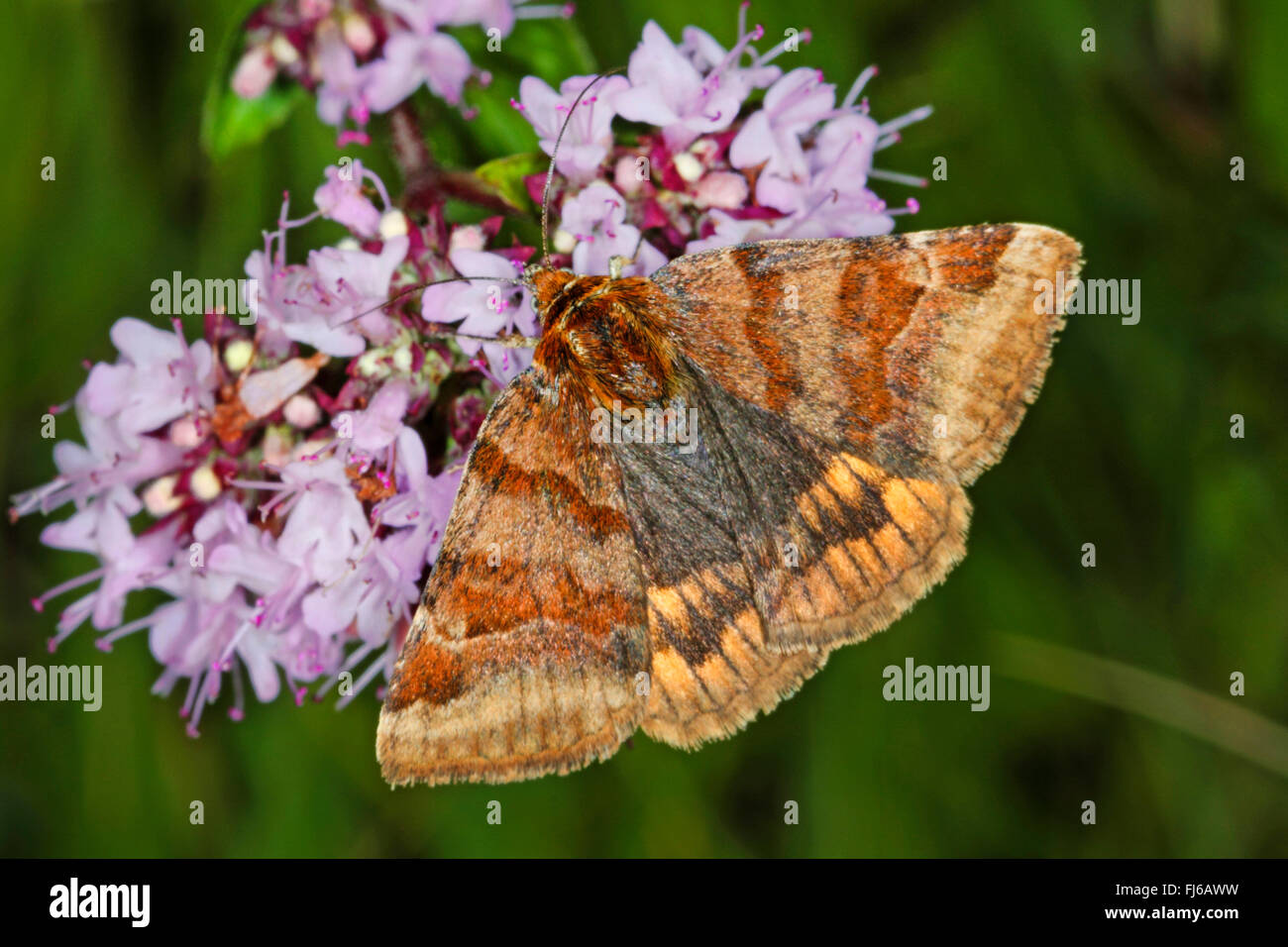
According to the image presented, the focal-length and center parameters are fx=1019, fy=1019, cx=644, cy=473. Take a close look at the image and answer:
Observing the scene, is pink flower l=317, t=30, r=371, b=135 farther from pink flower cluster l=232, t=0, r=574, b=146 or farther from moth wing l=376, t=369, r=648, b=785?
moth wing l=376, t=369, r=648, b=785

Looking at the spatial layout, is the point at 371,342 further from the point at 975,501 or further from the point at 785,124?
the point at 975,501

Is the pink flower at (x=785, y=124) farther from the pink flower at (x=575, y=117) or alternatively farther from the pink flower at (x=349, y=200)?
the pink flower at (x=349, y=200)

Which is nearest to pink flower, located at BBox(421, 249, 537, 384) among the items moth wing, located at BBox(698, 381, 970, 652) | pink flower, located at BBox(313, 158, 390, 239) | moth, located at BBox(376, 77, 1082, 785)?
moth, located at BBox(376, 77, 1082, 785)

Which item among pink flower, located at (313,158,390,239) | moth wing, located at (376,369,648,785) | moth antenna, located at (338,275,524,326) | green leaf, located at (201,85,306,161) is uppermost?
green leaf, located at (201,85,306,161)

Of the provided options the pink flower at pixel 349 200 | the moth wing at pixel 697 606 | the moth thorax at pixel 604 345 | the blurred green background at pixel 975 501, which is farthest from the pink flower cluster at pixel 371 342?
the blurred green background at pixel 975 501

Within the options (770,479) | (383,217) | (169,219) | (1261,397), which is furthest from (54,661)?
(1261,397)

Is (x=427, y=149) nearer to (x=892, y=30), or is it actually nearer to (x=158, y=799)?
(x=892, y=30)

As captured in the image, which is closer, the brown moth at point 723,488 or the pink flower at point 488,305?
the brown moth at point 723,488
